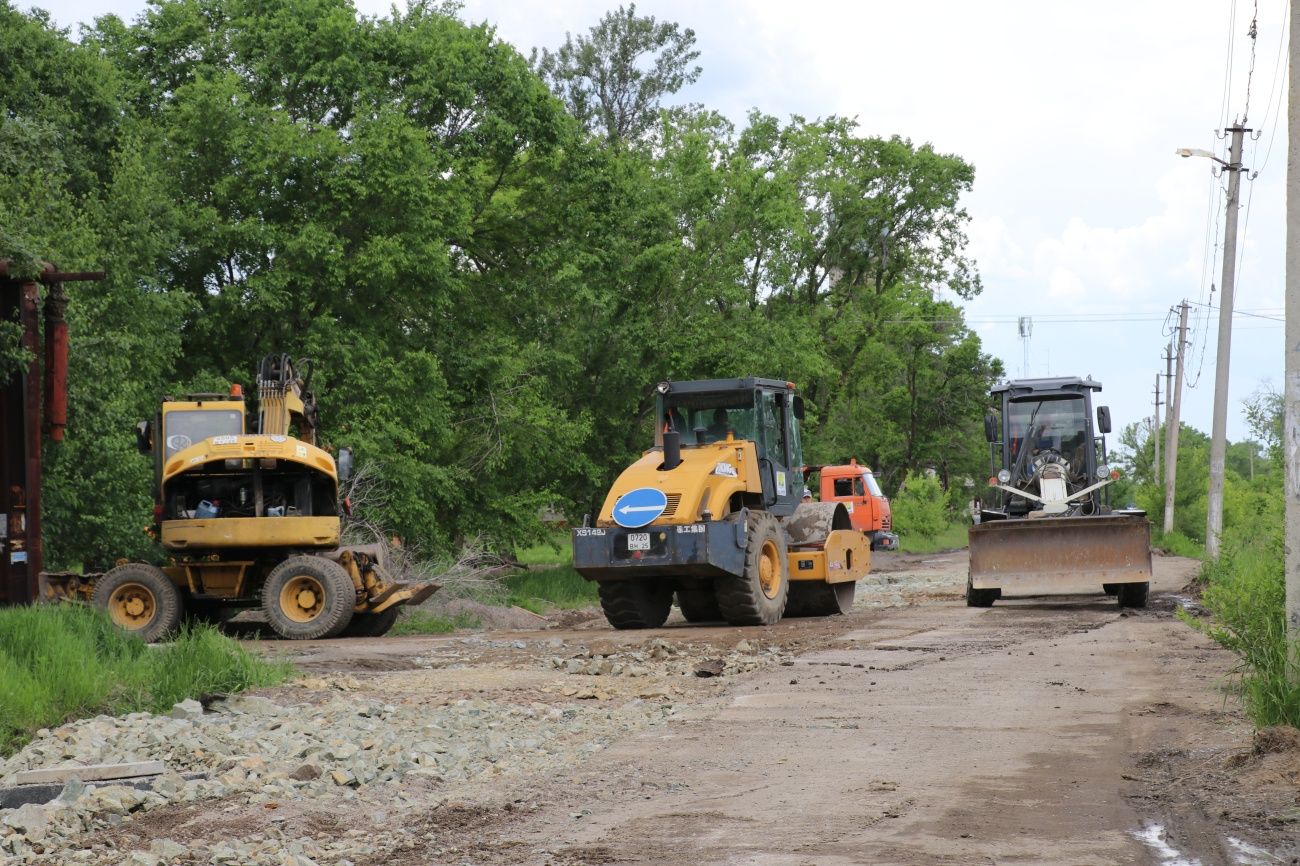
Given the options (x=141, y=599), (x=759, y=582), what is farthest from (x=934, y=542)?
(x=141, y=599)

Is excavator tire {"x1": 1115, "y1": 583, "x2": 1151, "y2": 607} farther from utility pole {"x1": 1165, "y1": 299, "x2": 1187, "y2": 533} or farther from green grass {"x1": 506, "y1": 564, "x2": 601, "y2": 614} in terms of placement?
utility pole {"x1": 1165, "y1": 299, "x2": 1187, "y2": 533}

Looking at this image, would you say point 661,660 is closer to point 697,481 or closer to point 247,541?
point 697,481

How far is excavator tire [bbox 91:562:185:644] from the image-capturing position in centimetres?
1995

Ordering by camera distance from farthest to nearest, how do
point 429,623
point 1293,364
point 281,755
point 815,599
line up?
point 429,623
point 815,599
point 1293,364
point 281,755

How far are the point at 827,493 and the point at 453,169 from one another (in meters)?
17.3

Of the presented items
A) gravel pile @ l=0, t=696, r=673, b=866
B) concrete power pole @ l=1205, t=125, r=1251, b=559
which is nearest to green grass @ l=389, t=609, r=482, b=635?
gravel pile @ l=0, t=696, r=673, b=866

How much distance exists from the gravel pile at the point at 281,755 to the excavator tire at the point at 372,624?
28.4 ft

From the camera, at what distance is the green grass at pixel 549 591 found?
28.0 meters

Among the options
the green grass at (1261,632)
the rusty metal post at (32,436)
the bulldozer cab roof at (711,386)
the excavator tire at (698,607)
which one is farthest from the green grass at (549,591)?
the green grass at (1261,632)

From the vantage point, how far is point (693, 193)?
118ft

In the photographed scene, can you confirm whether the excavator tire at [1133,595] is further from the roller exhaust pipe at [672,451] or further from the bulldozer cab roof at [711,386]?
the roller exhaust pipe at [672,451]

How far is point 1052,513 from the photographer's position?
23.5 metres

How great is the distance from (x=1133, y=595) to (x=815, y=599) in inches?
183

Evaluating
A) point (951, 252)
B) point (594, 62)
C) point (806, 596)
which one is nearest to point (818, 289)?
point (951, 252)
